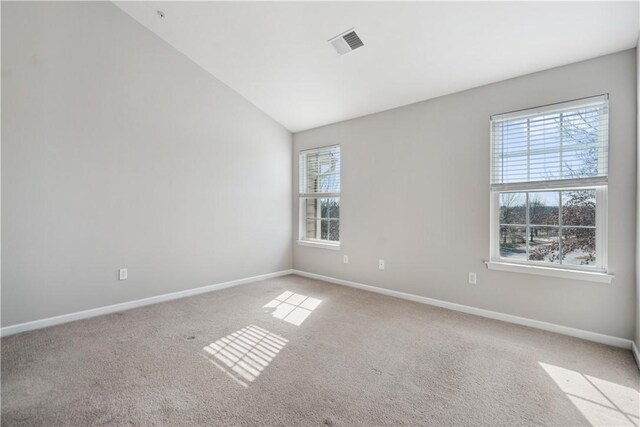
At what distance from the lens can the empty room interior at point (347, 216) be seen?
1.83m

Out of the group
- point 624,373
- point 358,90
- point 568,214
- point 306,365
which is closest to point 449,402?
point 306,365

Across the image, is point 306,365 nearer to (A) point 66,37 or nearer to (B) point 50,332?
(B) point 50,332

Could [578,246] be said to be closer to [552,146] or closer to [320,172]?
[552,146]

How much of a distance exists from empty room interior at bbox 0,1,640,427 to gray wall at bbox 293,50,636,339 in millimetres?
21

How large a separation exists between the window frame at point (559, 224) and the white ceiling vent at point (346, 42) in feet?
5.19

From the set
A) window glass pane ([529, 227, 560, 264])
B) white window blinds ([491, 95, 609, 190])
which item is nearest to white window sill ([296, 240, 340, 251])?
white window blinds ([491, 95, 609, 190])

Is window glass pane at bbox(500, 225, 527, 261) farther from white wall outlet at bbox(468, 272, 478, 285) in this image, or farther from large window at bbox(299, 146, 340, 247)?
large window at bbox(299, 146, 340, 247)

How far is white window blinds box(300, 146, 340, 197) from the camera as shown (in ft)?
14.5

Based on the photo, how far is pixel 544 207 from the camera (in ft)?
8.88

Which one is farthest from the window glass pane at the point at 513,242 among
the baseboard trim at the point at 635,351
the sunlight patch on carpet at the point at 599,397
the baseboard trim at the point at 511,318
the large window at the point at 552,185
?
the sunlight patch on carpet at the point at 599,397

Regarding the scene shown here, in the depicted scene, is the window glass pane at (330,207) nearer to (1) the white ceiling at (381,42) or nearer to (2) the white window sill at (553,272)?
(1) the white ceiling at (381,42)

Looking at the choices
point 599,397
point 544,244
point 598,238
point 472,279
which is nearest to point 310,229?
point 472,279

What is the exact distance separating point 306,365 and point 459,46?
297cm

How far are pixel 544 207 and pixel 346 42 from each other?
2476 millimetres
